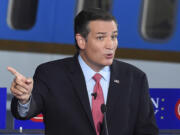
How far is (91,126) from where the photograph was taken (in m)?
2.63

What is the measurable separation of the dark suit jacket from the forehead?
0.70 ft

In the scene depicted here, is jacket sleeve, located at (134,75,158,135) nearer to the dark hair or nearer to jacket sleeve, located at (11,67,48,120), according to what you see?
the dark hair

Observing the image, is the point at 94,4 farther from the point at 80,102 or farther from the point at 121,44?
the point at 80,102

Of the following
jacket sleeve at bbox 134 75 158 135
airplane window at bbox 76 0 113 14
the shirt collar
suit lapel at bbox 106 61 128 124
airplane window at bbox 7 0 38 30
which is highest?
airplane window at bbox 76 0 113 14

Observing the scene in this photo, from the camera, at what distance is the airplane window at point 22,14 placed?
5.57 meters

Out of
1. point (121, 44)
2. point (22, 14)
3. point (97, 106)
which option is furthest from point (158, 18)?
point (97, 106)

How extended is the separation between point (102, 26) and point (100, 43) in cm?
9

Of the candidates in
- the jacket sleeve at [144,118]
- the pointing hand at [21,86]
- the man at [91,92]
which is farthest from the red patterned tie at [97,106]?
the pointing hand at [21,86]

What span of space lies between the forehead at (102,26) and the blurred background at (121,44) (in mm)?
2573

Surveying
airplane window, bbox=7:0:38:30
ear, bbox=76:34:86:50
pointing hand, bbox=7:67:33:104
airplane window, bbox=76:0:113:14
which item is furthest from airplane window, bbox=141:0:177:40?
pointing hand, bbox=7:67:33:104

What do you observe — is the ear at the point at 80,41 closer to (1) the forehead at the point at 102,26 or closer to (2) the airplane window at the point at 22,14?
(1) the forehead at the point at 102,26

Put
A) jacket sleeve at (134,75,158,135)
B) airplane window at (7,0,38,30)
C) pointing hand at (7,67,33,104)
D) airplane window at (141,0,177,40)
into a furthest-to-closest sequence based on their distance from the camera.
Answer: airplane window at (7,0,38,30) → airplane window at (141,0,177,40) → jacket sleeve at (134,75,158,135) → pointing hand at (7,67,33,104)

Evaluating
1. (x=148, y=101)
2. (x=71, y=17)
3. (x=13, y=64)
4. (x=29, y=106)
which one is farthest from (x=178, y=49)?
(x=29, y=106)

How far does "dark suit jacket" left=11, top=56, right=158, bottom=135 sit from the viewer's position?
2.67 meters
